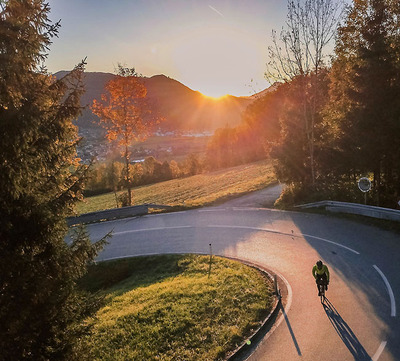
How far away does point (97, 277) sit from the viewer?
15.7 m

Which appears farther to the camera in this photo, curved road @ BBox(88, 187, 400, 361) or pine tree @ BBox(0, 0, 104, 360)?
curved road @ BBox(88, 187, 400, 361)

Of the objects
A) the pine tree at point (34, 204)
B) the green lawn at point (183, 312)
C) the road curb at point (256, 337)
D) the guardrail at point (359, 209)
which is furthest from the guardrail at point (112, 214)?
the pine tree at point (34, 204)

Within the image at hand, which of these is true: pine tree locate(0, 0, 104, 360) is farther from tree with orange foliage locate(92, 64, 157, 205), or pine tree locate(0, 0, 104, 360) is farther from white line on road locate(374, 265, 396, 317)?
tree with orange foliage locate(92, 64, 157, 205)

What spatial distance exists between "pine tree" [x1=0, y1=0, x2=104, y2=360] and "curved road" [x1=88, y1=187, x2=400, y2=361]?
5.19 meters

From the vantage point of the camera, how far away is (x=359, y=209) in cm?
1830

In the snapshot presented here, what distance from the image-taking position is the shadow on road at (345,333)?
7987 millimetres

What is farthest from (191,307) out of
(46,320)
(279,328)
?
(46,320)

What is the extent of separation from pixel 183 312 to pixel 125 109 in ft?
62.0

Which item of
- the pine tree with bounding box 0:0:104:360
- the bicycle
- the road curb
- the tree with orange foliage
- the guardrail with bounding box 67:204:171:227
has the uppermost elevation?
the tree with orange foliage

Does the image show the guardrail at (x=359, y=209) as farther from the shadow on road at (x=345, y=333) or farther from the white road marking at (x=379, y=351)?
the white road marking at (x=379, y=351)

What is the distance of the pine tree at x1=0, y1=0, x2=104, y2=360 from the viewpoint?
526 cm

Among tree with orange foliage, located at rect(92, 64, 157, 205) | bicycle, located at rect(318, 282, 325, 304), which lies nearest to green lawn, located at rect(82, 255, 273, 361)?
bicycle, located at rect(318, 282, 325, 304)

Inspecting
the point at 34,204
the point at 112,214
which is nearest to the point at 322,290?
the point at 34,204

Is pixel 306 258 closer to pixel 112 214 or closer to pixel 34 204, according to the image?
pixel 34 204
